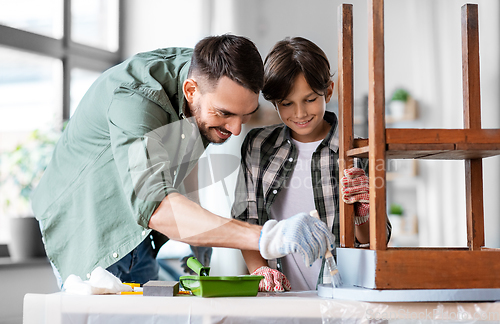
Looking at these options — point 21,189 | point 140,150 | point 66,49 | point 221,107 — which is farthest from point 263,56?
point 140,150

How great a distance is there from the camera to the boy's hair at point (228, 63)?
1.12 meters

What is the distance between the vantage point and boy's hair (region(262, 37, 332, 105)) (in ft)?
4.07

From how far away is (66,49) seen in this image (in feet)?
8.69

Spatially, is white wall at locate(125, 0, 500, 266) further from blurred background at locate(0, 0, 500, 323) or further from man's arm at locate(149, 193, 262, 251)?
man's arm at locate(149, 193, 262, 251)

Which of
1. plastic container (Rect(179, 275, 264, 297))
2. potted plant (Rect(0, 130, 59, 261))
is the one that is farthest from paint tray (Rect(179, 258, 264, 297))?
potted plant (Rect(0, 130, 59, 261))

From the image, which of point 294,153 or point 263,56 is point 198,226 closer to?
point 294,153

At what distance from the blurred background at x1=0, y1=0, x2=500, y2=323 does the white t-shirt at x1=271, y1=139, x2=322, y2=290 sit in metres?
0.63

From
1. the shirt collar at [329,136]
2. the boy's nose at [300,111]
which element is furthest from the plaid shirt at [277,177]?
the boy's nose at [300,111]

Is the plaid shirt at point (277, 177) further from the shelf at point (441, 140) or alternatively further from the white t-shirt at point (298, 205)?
the shelf at point (441, 140)

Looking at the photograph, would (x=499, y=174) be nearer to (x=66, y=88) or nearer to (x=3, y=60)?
(x=66, y=88)

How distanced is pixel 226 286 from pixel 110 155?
0.53m

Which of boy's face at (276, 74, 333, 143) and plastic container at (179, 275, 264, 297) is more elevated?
boy's face at (276, 74, 333, 143)

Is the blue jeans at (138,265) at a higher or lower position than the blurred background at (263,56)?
lower

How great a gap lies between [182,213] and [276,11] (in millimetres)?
2117
